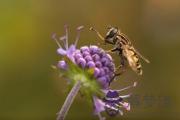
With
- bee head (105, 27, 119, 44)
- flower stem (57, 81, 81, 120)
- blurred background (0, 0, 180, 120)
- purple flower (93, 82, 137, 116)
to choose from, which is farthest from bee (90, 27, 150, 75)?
blurred background (0, 0, 180, 120)

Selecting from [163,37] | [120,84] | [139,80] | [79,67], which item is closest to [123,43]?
[79,67]

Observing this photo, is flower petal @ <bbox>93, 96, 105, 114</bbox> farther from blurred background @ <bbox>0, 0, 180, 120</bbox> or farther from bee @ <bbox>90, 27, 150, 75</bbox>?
blurred background @ <bbox>0, 0, 180, 120</bbox>

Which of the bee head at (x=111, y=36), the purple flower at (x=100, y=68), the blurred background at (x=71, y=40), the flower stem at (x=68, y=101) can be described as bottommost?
the flower stem at (x=68, y=101)

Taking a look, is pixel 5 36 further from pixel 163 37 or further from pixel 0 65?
pixel 163 37

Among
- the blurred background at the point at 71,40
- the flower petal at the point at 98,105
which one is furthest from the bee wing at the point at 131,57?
the blurred background at the point at 71,40

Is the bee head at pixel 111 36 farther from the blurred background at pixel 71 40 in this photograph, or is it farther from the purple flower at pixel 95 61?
the blurred background at pixel 71 40

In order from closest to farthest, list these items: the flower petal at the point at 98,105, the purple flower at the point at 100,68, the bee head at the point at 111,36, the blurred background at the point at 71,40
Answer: the flower petal at the point at 98,105 < the purple flower at the point at 100,68 < the bee head at the point at 111,36 < the blurred background at the point at 71,40

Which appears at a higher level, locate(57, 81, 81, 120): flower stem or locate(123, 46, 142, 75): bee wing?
locate(123, 46, 142, 75): bee wing
